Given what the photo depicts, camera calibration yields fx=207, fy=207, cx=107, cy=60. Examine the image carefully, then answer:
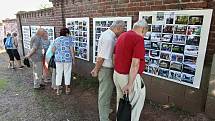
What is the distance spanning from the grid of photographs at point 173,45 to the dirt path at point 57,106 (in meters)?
0.73

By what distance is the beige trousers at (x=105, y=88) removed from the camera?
354 centimetres

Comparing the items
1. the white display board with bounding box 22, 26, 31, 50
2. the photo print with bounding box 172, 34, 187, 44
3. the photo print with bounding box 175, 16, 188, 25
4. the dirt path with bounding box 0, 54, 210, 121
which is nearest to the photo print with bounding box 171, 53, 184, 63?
the photo print with bounding box 172, 34, 187, 44

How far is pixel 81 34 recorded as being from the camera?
6668 mm

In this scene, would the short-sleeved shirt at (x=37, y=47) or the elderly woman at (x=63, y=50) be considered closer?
the elderly woman at (x=63, y=50)

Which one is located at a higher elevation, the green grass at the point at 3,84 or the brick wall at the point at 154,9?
the brick wall at the point at 154,9

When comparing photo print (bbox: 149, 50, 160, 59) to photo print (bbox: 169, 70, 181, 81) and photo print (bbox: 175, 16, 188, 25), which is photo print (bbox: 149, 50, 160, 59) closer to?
photo print (bbox: 169, 70, 181, 81)

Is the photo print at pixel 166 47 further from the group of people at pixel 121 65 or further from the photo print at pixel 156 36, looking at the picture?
Answer: the group of people at pixel 121 65

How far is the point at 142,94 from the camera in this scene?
3125 millimetres

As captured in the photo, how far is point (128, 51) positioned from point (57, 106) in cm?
262

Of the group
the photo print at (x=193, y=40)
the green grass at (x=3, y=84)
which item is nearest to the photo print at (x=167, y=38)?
the photo print at (x=193, y=40)

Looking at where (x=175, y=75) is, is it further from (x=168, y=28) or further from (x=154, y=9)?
(x=154, y=9)

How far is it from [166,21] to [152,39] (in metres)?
0.49

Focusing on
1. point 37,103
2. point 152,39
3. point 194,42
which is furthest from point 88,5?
point 194,42

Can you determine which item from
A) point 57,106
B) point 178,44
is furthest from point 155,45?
point 57,106
